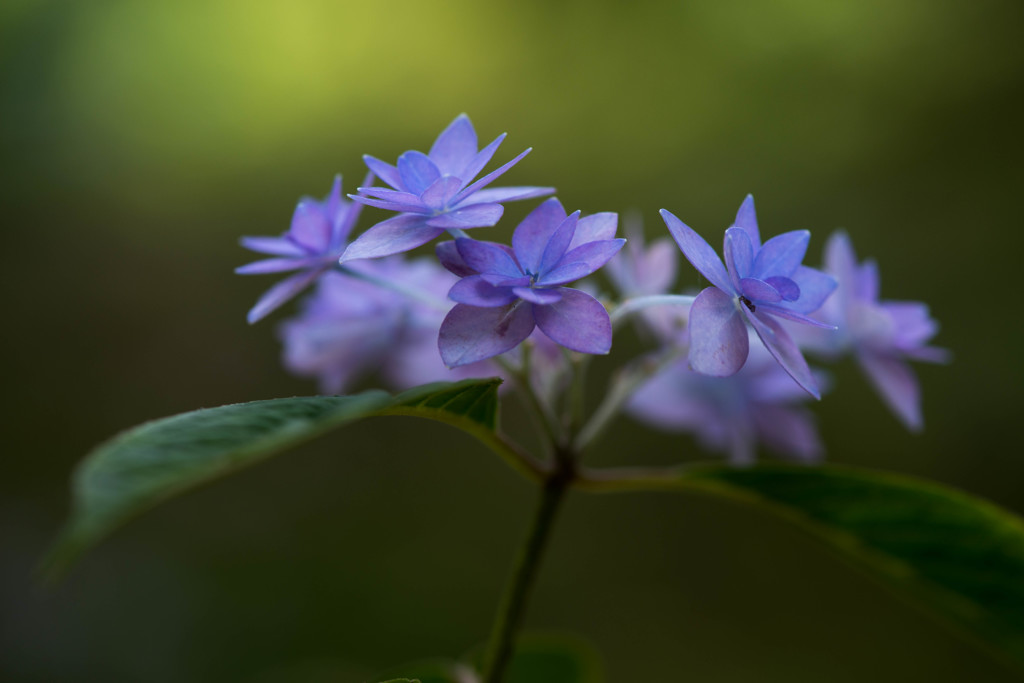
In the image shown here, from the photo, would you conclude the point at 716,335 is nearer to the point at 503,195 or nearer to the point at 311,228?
the point at 503,195

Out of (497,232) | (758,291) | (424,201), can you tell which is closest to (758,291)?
(758,291)

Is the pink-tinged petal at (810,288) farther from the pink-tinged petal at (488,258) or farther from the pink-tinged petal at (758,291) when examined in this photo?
the pink-tinged petal at (488,258)

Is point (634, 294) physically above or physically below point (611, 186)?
below

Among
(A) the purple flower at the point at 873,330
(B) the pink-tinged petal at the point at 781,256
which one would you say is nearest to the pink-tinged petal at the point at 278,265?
(B) the pink-tinged petal at the point at 781,256

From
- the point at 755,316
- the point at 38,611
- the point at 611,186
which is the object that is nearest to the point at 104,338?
the point at 38,611

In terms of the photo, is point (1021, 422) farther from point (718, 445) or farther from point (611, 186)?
point (718, 445)

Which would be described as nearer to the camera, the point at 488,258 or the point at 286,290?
the point at 488,258
